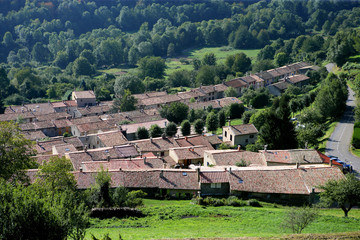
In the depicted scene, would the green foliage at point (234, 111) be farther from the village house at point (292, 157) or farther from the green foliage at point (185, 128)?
the village house at point (292, 157)

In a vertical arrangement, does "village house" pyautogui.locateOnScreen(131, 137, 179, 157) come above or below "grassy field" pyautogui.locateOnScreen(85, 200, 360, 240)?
below

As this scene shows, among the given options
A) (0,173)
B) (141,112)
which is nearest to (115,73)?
(141,112)

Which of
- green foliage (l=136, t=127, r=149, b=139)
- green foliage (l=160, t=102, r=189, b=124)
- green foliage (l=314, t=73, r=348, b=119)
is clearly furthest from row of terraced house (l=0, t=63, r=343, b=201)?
green foliage (l=314, t=73, r=348, b=119)

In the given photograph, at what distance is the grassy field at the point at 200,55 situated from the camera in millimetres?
141750

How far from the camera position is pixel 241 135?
59219 millimetres

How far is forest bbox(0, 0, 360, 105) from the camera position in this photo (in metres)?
115

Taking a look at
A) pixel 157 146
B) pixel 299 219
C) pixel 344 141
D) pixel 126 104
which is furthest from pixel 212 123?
pixel 299 219

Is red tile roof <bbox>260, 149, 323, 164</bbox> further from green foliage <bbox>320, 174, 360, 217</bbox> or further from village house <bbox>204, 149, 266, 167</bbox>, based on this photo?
green foliage <bbox>320, 174, 360, 217</bbox>

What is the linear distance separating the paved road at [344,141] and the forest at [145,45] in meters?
37.6

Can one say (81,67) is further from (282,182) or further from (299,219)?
(299,219)

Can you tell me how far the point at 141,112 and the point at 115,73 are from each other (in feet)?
190

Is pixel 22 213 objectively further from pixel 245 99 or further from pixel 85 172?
pixel 245 99

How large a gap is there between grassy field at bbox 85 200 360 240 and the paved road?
15218 mm

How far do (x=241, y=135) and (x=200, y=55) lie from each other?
100 meters
